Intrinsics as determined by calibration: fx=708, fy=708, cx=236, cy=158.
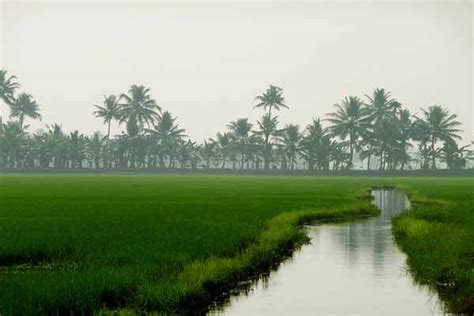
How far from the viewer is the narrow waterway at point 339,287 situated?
10820mm

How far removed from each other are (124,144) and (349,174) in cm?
3426

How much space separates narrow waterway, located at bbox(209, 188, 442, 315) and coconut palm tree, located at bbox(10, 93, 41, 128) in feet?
326

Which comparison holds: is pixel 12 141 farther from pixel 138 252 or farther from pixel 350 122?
pixel 138 252

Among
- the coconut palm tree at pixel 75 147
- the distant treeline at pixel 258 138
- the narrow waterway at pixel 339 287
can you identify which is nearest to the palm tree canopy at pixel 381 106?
the distant treeline at pixel 258 138

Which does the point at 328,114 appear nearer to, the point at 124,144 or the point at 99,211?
the point at 124,144

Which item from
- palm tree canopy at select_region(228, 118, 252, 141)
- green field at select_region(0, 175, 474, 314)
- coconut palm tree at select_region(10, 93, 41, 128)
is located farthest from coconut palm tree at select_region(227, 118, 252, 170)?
green field at select_region(0, 175, 474, 314)

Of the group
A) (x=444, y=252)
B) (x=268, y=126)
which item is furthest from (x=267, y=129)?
(x=444, y=252)

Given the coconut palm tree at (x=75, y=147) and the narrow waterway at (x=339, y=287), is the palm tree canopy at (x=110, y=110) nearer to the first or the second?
the coconut palm tree at (x=75, y=147)

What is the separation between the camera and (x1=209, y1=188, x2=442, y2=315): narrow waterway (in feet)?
35.5

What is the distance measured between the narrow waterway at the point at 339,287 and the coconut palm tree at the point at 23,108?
99.3m

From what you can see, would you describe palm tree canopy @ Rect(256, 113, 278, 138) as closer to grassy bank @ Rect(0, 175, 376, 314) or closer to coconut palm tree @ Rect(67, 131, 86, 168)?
coconut palm tree @ Rect(67, 131, 86, 168)

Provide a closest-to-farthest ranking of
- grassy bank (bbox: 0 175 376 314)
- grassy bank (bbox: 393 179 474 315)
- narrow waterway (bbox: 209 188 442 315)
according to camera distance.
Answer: grassy bank (bbox: 0 175 376 314)
narrow waterway (bbox: 209 188 442 315)
grassy bank (bbox: 393 179 474 315)

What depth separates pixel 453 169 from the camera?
10219 cm

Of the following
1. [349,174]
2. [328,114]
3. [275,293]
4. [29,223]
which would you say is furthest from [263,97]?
[275,293]
